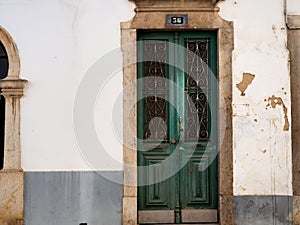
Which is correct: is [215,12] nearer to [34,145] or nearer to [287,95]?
[287,95]

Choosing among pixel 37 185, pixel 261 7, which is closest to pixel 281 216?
pixel 261 7

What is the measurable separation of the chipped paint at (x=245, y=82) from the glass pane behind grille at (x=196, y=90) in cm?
48

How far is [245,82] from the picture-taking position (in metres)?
7.47

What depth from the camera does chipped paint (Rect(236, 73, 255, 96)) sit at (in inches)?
294

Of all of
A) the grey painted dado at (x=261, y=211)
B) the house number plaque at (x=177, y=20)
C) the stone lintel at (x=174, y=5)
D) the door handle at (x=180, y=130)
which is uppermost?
the stone lintel at (x=174, y=5)

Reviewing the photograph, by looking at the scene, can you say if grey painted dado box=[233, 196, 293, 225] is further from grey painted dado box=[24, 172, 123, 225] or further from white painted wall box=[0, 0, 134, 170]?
white painted wall box=[0, 0, 134, 170]

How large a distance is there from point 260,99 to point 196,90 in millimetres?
892

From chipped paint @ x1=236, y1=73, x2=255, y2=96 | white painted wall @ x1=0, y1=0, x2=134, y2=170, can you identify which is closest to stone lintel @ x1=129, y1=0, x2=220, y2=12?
white painted wall @ x1=0, y1=0, x2=134, y2=170

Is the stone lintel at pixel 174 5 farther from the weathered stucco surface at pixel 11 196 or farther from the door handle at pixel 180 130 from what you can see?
the weathered stucco surface at pixel 11 196

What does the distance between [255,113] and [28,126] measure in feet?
10.1

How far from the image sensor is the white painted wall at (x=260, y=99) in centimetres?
739

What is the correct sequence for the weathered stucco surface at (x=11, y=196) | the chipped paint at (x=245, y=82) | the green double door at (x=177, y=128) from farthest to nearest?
1. the green double door at (x=177, y=128)
2. the chipped paint at (x=245, y=82)
3. the weathered stucco surface at (x=11, y=196)

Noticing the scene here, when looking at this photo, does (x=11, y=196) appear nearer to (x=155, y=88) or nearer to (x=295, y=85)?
(x=155, y=88)

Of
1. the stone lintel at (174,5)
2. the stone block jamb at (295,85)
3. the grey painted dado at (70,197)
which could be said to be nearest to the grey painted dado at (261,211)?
the stone block jamb at (295,85)
